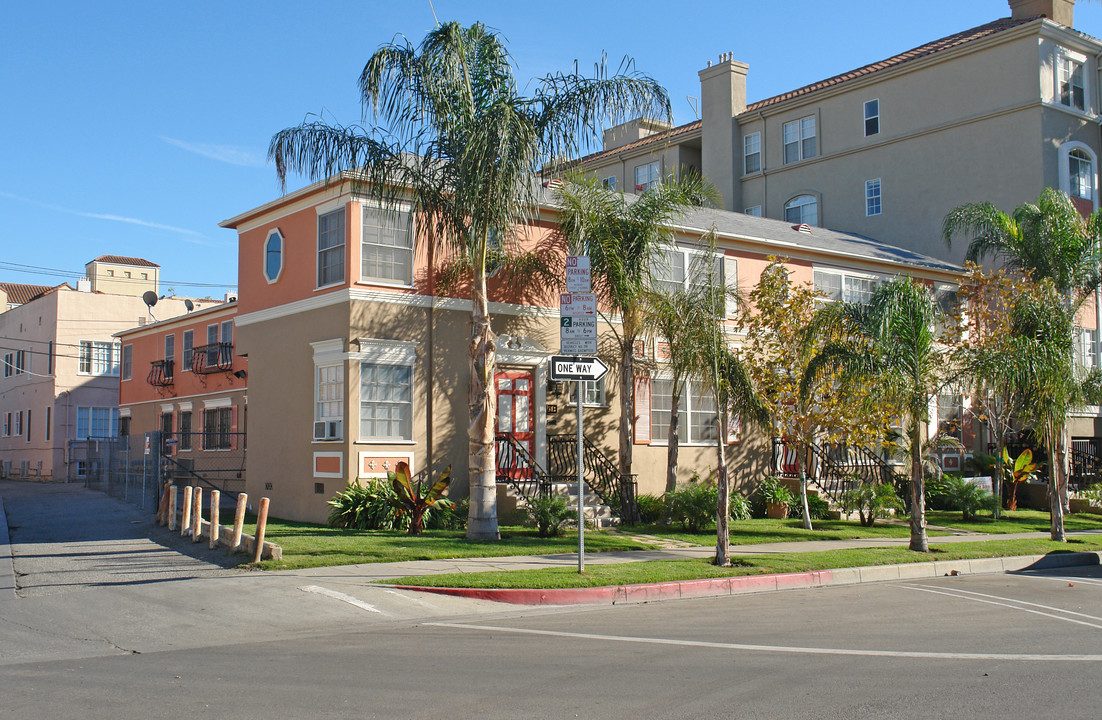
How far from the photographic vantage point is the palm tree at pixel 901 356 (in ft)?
52.5

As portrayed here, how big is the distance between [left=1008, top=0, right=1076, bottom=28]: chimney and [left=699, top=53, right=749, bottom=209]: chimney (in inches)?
411

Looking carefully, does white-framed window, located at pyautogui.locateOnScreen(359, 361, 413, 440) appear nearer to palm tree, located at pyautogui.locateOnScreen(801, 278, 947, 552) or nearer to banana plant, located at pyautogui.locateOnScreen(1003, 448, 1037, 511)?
palm tree, located at pyautogui.locateOnScreen(801, 278, 947, 552)

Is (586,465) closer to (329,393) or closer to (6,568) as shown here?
(329,393)

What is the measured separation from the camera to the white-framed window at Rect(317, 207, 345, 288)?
64.5 ft

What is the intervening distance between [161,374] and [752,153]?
81.7ft

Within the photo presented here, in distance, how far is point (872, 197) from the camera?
36.8m

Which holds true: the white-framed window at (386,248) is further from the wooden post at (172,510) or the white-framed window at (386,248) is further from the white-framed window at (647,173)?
the white-framed window at (647,173)

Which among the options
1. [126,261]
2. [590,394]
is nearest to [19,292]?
[126,261]

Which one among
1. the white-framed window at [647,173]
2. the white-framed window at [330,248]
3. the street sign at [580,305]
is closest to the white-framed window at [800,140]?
the white-framed window at [647,173]

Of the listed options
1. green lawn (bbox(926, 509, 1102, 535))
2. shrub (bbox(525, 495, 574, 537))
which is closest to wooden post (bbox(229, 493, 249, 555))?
shrub (bbox(525, 495, 574, 537))

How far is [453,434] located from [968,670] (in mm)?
13562

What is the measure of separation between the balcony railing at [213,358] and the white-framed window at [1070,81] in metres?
29.0

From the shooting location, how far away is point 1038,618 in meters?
10.4

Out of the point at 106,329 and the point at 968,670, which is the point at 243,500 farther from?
the point at 106,329
